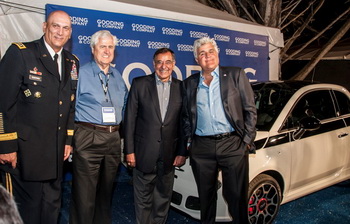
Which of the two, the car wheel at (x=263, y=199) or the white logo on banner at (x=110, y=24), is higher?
the white logo on banner at (x=110, y=24)

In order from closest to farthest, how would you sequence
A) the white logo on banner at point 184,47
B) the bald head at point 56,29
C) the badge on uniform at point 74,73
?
the bald head at point 56,29, the badge on uniform at point 74,73, the white logo on banner at point 184,47

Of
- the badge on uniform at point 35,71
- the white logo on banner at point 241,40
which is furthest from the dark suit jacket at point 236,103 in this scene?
the white logo on banner at point 241,40

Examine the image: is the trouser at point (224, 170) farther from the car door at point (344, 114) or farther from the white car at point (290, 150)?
the car door at point (344, 114)

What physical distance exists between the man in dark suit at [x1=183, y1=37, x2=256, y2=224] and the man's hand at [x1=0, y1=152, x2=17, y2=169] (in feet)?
4.77

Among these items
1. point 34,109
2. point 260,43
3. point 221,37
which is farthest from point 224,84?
point 260,43

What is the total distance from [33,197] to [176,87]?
1.52 metres

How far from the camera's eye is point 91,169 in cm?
266

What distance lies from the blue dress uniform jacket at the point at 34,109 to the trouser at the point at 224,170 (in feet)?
3.93

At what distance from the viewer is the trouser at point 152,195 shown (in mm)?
2863

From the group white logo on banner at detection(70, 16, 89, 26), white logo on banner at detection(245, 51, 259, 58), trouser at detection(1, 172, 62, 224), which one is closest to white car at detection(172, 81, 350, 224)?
trouser at detection(1, 172, 62, 224)

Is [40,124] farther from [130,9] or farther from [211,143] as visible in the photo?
[130,9]

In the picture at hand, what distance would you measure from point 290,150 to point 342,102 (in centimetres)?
144

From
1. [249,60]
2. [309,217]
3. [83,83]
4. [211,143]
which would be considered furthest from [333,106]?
[83,83]

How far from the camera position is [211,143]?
2754 mm
